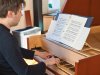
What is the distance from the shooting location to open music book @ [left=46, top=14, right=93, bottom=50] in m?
1.52

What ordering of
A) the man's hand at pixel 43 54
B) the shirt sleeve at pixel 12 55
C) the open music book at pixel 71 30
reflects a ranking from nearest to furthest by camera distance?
the shirt sleeve at pixel 12 55 → the open music book at pixel 71 30 → the man's hand at pixel 43 54

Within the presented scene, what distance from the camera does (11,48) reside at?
4.06 ft

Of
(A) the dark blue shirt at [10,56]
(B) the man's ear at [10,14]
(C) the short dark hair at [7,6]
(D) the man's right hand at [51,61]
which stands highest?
(C) the short dark hair at [7,6]

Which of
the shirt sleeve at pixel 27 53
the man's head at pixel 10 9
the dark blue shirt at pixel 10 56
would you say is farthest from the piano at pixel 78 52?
the man's head at pixel 10 9

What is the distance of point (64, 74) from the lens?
152 centimetres

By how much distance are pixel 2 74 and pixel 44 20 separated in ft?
4.72

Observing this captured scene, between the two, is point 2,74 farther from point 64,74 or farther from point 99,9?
point 99,9

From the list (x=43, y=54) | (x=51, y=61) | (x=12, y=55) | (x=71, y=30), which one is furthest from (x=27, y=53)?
(x=12, y=55)

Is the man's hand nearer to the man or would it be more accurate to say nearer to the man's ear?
the man

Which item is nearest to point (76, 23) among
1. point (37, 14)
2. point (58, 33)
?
point (58, 33)

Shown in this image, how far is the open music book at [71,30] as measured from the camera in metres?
1.52

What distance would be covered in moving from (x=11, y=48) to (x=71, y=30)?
543mm

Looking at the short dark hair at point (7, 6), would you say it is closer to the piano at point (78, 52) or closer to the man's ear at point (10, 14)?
the man's ear at point (10, 14)

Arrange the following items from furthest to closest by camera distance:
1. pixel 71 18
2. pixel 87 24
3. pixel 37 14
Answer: pixel 37 14, pixel 71 18, pixel 87 24
